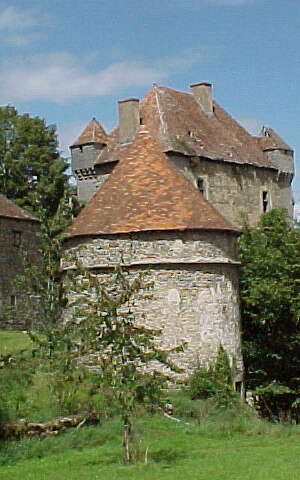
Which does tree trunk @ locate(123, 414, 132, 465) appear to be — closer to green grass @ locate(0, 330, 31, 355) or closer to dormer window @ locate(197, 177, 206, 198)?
green grass @ locate(0, 330, 31, 355)

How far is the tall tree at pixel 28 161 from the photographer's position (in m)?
48.0

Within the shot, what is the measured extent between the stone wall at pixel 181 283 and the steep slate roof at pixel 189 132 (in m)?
12.3

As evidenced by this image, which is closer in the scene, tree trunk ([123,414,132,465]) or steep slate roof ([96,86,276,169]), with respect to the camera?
tree trunk ([123,414,132,465])

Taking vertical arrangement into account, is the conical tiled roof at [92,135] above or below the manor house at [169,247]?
above

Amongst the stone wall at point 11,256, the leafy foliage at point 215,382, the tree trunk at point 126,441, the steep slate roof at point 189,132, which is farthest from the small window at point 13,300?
the tree trunk at point 126,441

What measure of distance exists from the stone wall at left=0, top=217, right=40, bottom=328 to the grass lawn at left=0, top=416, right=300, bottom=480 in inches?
725

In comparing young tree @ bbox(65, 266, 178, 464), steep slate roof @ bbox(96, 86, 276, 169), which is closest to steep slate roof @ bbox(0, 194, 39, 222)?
steep slate roof @ bbox(96, 86, 276, 169)

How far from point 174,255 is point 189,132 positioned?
51.1ft

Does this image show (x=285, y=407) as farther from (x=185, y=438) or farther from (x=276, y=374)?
(x=185, y=438)

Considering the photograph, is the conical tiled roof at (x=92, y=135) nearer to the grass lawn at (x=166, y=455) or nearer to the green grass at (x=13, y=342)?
the green grass at (x=13, y=342)

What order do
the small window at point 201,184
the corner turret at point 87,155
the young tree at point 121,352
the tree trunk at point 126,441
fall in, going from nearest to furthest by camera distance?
1. the tree trunk at point 126,441
2. the young tree at point 121,352
3. the small window at point 201,184
4. the corner turret at point 87,155

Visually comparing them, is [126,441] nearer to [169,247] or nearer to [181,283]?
[181,283]

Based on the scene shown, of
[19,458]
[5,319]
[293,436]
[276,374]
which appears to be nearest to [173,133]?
[5,319]

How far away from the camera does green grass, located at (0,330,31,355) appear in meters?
28.0
